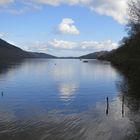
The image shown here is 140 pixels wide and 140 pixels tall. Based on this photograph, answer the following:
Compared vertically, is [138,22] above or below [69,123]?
above

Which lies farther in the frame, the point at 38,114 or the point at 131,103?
the point at 131,103

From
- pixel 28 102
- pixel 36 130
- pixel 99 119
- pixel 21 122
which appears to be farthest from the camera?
pixel 28 102

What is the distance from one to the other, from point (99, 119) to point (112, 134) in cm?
787

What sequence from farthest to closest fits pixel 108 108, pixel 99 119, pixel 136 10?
pixel 136 10, pixel 108 108, pixel 99 119

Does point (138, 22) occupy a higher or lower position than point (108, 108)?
higher

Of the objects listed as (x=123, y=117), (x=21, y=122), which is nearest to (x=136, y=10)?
(x=123, y=117)

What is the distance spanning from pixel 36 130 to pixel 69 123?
5419 millimetres

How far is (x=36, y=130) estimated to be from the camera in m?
34.3

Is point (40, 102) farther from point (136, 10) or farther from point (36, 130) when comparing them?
point (136, 10)

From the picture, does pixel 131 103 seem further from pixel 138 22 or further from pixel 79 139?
pixel 138 22

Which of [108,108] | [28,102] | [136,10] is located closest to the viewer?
[108,108]

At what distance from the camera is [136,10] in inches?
3231

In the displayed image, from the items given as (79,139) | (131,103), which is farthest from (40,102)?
(79,139)

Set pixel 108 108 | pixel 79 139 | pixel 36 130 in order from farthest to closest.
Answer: pixel 108 108 < pixel 36 130 < pixel 79 139
